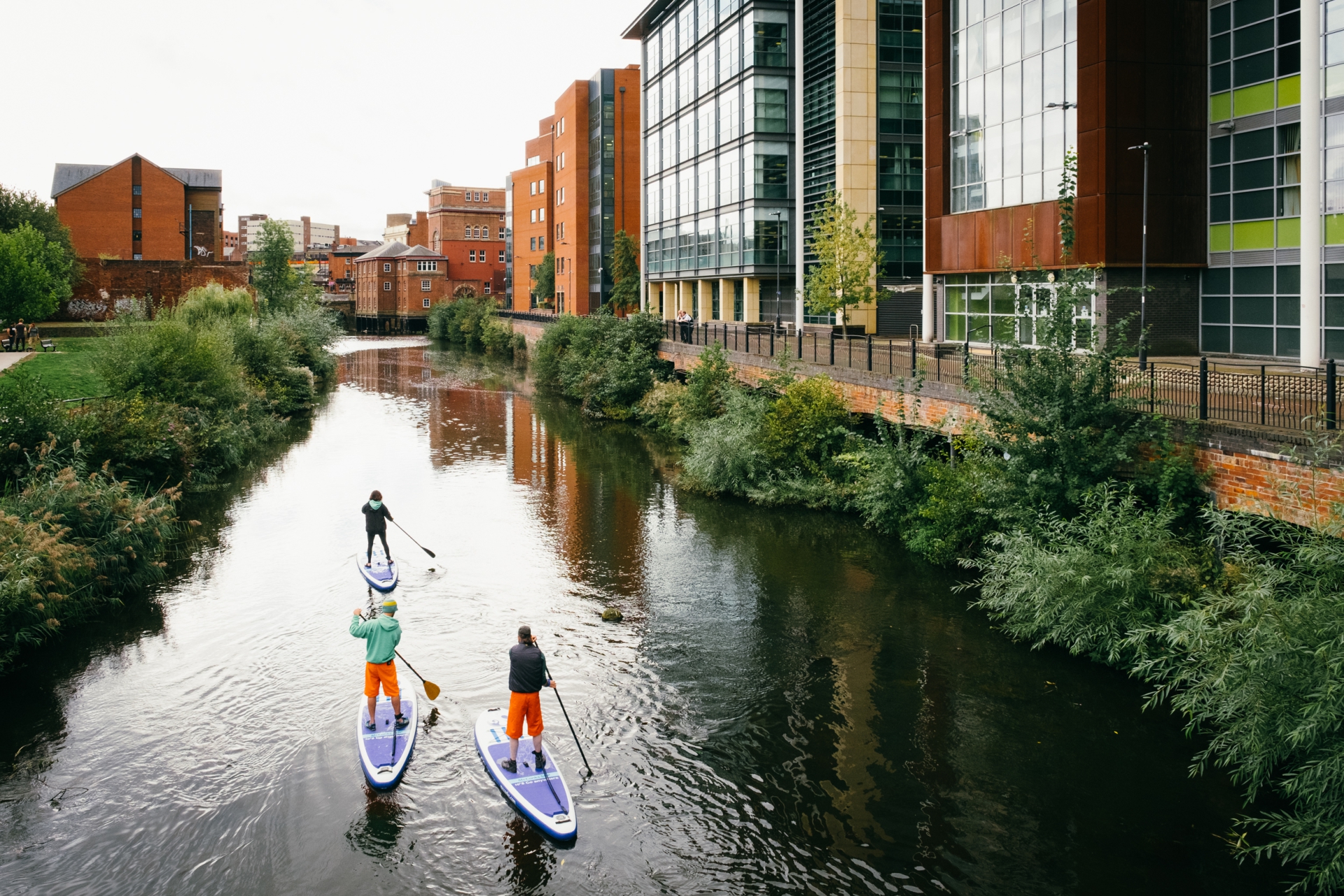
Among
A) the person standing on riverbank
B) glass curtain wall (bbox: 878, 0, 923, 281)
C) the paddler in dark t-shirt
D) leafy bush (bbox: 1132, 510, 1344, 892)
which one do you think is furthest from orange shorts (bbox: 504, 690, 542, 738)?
glass curtain wall (bbox: 878, 0, 923, 281)

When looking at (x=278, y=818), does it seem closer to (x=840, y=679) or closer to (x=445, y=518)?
(x=840, y=679)

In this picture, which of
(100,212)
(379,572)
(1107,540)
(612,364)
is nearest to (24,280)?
(612,364)

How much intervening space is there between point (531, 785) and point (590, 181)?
66200 mm

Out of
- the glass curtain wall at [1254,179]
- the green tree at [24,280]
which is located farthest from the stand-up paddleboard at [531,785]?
the green tree at [24,280]

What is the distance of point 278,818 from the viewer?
32.7ft

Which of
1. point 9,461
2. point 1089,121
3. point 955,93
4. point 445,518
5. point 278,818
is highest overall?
point 955,93

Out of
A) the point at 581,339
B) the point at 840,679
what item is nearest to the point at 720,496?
the point at 840,679

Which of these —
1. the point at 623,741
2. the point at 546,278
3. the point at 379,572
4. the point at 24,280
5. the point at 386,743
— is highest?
the point at 546,278

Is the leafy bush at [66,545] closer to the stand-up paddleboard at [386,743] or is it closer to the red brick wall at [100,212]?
the stand-up paddleboard at [386,743]

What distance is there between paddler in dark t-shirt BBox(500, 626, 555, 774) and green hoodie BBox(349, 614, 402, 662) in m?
1.49

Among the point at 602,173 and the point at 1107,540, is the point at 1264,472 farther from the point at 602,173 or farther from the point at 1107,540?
the point at 602,173

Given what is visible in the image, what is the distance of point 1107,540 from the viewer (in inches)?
538

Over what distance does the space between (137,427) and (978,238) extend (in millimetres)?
21936

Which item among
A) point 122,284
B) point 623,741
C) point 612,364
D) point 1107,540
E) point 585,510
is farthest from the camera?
point 122,284
